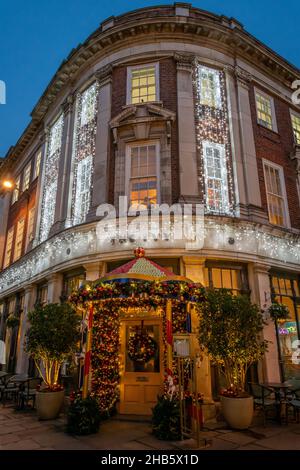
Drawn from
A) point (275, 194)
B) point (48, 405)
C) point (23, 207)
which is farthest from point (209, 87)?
point (48, 405)

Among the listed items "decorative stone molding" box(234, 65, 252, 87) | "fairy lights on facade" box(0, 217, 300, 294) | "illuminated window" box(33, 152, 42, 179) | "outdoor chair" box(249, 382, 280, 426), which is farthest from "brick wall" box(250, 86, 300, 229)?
"illuminated window" box(33, 152, 42, 179)

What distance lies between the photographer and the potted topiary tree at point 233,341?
25.5 feet

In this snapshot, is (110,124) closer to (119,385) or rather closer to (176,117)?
(176,117)

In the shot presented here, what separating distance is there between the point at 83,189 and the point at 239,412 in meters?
9.98

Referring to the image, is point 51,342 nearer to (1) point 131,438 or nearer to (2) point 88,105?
(1) point 131,438

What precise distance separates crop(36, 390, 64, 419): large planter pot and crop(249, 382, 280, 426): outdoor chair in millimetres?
5463

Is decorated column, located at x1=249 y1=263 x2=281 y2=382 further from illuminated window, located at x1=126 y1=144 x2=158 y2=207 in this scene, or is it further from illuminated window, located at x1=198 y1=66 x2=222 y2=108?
illuminated window, located at x1=198 y1=66 x2=222 y2=108

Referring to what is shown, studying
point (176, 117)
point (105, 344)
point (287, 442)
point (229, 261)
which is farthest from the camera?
point (176, 117)

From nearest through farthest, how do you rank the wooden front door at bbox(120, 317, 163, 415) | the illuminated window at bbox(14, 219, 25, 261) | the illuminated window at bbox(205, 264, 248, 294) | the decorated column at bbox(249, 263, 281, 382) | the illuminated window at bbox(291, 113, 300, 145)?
the wooden front door at bbox(120, 317, 163, 415) < the decorated column at bbox(249, 263, 281, 382) < the illuminated window at bbox(205, 264, 248, 294) < the illuminated window at bbox(291, 113, 300, 145) < the illuminated window at bbox(14, 219, 25, 261)

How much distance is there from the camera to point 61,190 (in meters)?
14.7

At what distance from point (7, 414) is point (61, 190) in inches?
349

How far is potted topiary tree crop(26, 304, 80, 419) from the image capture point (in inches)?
358

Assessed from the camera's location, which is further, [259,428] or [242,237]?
[242,237]

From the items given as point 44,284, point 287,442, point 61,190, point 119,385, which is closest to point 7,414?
point 119,385
